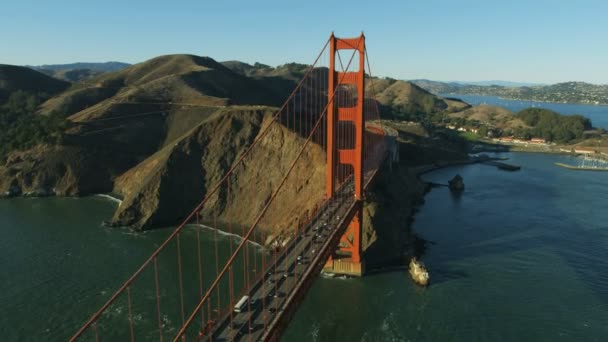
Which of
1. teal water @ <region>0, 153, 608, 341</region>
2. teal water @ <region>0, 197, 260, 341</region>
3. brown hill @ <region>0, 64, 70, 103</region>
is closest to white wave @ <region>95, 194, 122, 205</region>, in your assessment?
teal water @ <region>0, 153, 608, 341</region>

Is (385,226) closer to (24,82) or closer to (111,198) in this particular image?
(111,198)

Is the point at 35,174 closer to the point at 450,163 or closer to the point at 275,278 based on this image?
the point at 275,278

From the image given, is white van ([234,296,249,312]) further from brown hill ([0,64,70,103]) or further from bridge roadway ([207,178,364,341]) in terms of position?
brown hill ([0,64,70,103])

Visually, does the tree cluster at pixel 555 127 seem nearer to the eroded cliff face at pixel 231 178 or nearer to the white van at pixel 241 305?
the eroded cliff face at pixel 231 178

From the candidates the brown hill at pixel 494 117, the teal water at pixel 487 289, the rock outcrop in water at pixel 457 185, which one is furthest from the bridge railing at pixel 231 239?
the brown hill at pixel 494 117

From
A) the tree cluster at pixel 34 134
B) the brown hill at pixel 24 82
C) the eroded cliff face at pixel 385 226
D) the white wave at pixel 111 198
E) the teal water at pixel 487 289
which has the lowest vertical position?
the teal water at pixel 487 289

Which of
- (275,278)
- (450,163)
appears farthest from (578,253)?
(450,163)

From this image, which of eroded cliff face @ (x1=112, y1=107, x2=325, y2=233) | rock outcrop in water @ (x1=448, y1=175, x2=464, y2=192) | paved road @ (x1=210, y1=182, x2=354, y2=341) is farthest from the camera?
rock outcrop in water @ (x1=448, y1=175, x2=464, y2=192)
